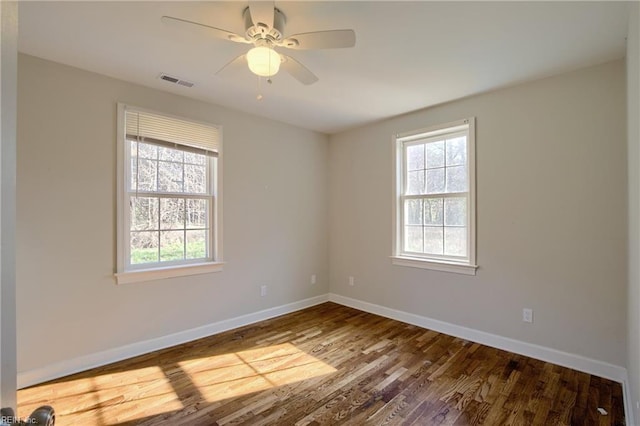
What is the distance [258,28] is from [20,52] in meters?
1.98

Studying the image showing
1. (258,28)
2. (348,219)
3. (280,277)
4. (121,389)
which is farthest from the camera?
(348,219)

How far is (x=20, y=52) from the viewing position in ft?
7.38

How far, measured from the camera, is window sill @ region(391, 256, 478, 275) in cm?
314

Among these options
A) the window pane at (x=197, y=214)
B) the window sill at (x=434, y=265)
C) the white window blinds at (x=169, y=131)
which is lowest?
the window sill at (x=434, y=265)

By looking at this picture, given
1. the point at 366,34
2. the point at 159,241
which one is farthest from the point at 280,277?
the point at 366,34

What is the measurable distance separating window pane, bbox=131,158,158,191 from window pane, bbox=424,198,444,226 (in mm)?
2957

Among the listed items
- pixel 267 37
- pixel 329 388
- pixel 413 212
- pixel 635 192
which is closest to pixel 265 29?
pixel 267 37

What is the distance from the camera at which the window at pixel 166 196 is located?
108 inches

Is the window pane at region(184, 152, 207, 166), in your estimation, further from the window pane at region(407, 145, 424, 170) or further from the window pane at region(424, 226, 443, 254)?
the window pane at region(424, 226, 443, 254)

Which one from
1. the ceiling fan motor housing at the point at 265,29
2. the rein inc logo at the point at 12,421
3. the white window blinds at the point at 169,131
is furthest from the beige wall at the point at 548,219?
the rein inc logo at the point at 12,421

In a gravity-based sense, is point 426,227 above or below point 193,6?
below

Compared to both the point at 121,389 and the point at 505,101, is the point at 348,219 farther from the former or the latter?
the point at 121,389

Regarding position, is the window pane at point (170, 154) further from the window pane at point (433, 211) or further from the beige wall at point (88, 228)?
the window pane at point (433, 211)

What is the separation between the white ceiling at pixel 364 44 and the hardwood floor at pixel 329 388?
2450 millimetres
